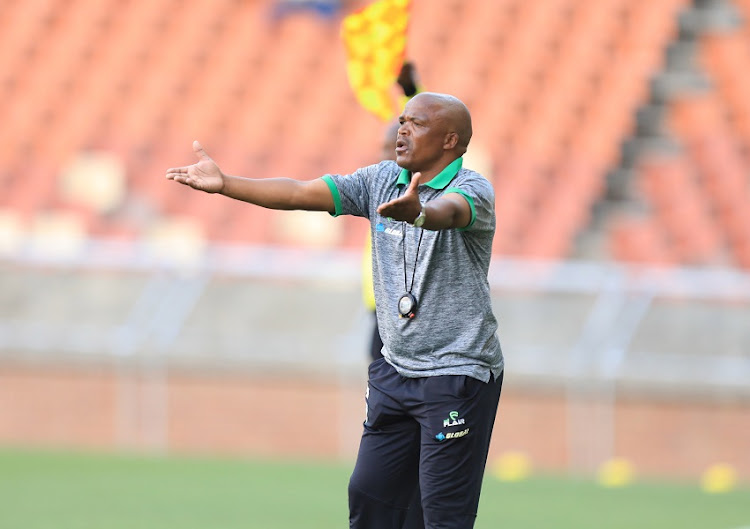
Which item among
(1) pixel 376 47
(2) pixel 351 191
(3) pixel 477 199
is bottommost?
(3) pixel 477 199

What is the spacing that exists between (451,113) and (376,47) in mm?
2575

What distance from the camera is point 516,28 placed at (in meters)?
15.8

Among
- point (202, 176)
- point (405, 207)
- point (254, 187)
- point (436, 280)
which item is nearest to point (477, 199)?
point (436, 280)

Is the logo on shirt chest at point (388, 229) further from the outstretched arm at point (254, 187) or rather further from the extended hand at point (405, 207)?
the extended hand at point (405, 207)

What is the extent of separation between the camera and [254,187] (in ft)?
A: 16.2

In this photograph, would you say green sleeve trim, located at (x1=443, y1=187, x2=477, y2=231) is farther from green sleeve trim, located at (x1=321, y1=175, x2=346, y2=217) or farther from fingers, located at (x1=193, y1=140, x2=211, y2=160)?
fingers, located at (x1=193, y1=140, x2=211, y2=160)

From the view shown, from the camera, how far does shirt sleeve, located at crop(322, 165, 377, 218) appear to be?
5.07 m

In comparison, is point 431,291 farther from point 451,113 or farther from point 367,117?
point 367,117

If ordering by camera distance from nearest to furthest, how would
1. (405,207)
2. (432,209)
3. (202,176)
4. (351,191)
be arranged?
1. (405,207)
2. (432,209)
3. (202,176)
4. (351,191)

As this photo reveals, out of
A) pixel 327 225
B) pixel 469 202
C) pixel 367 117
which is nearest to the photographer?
pixel 469 202

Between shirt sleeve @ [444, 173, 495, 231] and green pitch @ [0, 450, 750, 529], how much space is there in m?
3.75

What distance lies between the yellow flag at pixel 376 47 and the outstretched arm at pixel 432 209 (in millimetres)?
2788

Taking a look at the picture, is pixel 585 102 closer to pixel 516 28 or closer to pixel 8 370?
pixel 516 28

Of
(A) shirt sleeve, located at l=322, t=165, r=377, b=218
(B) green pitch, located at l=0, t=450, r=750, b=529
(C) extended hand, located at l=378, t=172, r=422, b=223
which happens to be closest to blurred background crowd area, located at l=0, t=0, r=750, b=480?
(B) green pitch, located at l=0, t=450, r=750, b=529
